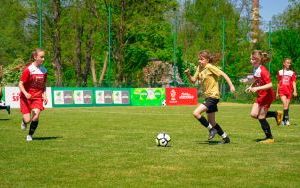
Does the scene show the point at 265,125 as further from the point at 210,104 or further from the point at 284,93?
the point at 284,93

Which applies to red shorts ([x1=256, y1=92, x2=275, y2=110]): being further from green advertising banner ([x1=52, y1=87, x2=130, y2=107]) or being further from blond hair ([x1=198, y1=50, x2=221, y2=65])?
green advertising banner ([x1=52, y1=87, x2=130, y2=107])

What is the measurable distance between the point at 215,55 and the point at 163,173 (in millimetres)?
4867

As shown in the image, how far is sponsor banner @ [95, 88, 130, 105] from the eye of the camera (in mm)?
39594

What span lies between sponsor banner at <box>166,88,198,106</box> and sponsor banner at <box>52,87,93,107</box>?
6.24 metres

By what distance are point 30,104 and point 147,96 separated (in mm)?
28935

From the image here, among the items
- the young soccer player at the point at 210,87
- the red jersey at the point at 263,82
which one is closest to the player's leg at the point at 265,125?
the red jersey at the point at 263,82

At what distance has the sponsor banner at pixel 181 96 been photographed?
42406mm

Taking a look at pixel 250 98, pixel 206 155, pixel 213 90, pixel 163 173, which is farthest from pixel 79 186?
pixel 250 98

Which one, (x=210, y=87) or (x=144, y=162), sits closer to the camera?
(x=144, y=162)

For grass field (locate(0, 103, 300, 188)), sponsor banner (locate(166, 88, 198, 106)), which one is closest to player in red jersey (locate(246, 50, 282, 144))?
grass field (locate(0, 103, 300, 188))

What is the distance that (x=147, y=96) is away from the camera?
137 feet

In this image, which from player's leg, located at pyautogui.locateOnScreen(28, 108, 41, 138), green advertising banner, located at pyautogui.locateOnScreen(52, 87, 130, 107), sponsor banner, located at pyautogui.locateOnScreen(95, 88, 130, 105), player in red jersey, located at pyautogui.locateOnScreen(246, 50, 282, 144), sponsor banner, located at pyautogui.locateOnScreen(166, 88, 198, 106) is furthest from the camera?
sponsor banner, located at pyautogui.locateOnScreen(166, 88, 198, 106)

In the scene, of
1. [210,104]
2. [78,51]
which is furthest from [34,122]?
[78,51]

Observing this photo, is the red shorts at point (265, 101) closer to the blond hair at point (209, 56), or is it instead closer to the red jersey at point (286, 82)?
the blond hair at point (209, 56)
